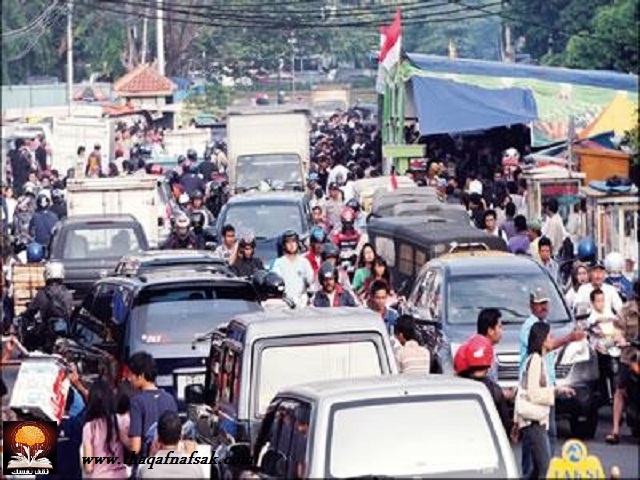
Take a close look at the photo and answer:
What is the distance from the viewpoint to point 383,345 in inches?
521

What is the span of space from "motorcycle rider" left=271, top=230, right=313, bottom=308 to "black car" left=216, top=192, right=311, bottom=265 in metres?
6.27

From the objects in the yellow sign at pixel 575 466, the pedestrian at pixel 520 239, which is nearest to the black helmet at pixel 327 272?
the pedestrian at pixel 520 239

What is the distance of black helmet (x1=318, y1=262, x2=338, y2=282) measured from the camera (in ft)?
61.9

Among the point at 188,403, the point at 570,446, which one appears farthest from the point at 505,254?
the point at 570,446

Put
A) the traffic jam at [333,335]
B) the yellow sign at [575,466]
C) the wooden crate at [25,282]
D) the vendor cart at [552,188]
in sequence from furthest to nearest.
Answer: the wooden crate at [25,282] < the vendor cart at [552,188] < the traffic jam at [333,335] < the yellow sign at [575,466]

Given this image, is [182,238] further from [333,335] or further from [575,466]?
[575,466]

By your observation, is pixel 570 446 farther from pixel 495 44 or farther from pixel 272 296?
pixel 495 44

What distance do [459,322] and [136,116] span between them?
50239 mm

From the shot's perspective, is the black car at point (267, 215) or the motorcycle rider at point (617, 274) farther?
the black car at point (267, 215)

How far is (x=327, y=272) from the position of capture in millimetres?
19000

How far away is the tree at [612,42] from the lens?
4706 cm

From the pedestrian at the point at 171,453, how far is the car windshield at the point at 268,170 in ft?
86.9

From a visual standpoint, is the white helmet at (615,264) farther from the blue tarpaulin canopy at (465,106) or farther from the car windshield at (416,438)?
the blue tarpaulin canopy at (465,106)

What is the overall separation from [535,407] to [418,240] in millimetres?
9922
